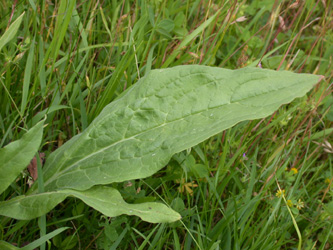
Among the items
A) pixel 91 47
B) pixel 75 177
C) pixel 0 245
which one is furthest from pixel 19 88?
pixel 0 245

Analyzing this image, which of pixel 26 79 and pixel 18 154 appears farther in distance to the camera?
pixel 26 79

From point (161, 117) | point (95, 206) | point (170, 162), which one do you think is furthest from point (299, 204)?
point (95, 206)

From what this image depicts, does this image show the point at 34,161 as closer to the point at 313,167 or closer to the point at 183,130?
the point at 183,130

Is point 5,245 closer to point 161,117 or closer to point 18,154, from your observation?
point 18,154

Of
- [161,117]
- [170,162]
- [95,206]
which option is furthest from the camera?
[170,162]

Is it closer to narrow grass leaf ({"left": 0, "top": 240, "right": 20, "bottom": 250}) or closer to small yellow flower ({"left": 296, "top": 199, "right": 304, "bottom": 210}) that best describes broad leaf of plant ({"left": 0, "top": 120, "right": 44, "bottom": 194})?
narrow grass leaf ({"left": 0, "top": 240, "right": 20, "bottom": 250})

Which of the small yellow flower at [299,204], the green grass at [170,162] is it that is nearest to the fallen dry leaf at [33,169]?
the green grass at [170,162]
